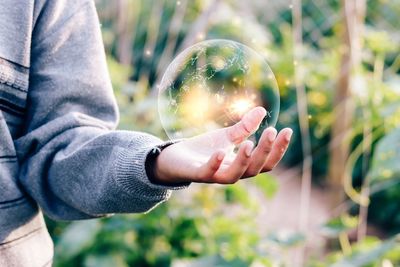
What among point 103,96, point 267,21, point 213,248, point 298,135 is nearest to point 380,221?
point 298,135

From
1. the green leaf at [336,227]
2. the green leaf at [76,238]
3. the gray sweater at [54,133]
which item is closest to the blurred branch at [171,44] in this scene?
the green leaf at [76,238]

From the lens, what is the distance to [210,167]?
742 mm

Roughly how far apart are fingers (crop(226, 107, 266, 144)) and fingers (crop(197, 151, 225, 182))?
0.08 meters

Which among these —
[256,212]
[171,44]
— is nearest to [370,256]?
[256,212]

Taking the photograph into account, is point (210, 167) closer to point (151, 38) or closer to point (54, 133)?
point (54, 133)

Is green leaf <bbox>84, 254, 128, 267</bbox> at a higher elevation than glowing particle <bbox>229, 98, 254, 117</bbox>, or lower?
lower

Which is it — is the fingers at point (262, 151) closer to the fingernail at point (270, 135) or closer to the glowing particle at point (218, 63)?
the fingernail at point (270, 135)

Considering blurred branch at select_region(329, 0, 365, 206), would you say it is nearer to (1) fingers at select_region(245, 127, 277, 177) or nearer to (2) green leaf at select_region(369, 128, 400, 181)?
(2) green leaf at select_region(369, 128, 400, 181)

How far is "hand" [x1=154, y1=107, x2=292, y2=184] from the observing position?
747 mm

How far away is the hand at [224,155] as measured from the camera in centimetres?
75

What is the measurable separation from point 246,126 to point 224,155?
0.33 ft

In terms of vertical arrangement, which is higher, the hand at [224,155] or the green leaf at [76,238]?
the hand at [224,155]

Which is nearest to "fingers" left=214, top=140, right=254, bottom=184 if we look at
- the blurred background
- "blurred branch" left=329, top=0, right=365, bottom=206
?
the blurred background

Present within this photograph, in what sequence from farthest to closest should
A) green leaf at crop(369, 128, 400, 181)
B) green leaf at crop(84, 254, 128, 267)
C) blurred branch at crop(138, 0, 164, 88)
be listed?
blurred branch at crop(138, 0, 164, 88), green leaf at crop(84, 254, 128, 267), green leaf at crop(369, 128, 400, 181)
